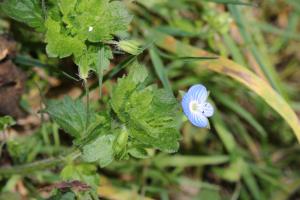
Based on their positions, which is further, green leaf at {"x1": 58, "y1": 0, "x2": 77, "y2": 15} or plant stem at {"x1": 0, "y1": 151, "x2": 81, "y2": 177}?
plant stem at {"x1": 0, "y1": 151, "x2": 81, "y2": 177}

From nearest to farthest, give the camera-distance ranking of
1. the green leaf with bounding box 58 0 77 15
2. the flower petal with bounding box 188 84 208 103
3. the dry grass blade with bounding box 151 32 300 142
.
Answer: the green leaf with bounding box 58 0 77 15
the flower petal with bounding box 188 84 208 103
the dry grass blade with bounding box 151 32 300 142

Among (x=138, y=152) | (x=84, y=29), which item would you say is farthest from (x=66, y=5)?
(x=138, y=152)

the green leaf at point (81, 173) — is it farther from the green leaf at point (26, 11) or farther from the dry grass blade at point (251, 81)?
the dry grass blade at point (251, 81)

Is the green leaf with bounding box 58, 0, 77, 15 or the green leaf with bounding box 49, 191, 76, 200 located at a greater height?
the green leaf with bounding box 58, 0, 77, 15

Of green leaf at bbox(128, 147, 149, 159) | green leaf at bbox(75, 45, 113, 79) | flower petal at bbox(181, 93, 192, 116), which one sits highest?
green leaf at bbox(75, 45, 113, 79)

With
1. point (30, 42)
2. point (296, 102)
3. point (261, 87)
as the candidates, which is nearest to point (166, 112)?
point (261, 87)

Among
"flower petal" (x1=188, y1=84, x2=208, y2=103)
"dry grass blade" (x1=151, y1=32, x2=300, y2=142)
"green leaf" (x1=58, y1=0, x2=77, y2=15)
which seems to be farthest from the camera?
"dry grass blade" (x1=151, y1=32, x2=300, y2=142)

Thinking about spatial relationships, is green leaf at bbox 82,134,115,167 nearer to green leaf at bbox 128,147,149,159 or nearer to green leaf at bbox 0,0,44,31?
green leaf at bbox 128,147,149,159


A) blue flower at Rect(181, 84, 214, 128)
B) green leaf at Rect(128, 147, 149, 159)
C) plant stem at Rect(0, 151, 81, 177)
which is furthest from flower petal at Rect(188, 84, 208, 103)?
plant stem at Rect(0, 151, 81, 177)
